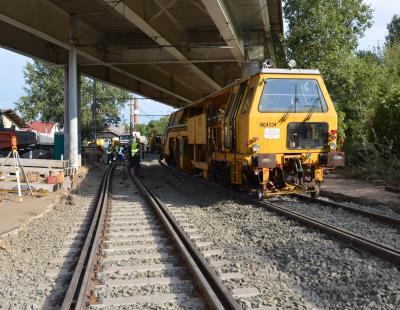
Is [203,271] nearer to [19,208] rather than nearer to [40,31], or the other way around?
[19,208]

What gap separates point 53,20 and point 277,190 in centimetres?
1177

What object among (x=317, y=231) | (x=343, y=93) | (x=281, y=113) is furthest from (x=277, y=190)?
(x=343, y=93)

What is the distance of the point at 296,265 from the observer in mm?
6152

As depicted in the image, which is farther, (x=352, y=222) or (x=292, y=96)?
(x=292, y=96)

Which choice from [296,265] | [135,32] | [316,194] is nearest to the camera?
[296,265]

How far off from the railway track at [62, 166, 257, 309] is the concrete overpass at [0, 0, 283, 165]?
782 centimetres

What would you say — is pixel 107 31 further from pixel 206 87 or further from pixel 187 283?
pixel 187 283

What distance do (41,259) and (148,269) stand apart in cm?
169

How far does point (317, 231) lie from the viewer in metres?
8.05

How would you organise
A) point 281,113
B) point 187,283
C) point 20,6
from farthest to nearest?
1. point 20,6
2. point 281,113
3. point 187,283

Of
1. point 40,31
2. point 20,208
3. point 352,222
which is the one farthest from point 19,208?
point 40,31

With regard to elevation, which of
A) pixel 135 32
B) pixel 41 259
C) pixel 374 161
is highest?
pixel 135 32

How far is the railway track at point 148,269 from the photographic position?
195 inches

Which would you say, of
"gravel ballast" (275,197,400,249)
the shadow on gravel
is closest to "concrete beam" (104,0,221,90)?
the shadow on gravel
